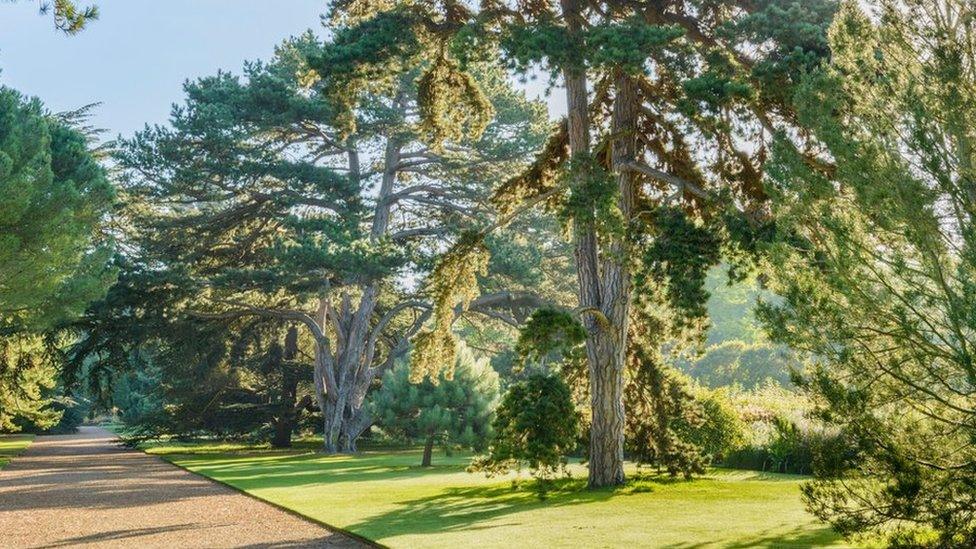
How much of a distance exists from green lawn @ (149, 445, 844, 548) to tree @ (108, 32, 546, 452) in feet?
24.9

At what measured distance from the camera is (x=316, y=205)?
29.5 meters

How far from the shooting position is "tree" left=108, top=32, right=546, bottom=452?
26.8m

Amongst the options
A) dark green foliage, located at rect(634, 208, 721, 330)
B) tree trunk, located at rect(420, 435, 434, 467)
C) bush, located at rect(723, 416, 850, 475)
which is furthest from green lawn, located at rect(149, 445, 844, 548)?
dark green foliage, located at rect(634, 208, 721, 330)

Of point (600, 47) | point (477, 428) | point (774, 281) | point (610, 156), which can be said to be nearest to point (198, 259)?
point (477, 428)

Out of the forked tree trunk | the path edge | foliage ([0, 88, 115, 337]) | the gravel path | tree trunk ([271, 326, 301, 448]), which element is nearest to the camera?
the path edge

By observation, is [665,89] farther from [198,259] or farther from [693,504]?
[198,259]

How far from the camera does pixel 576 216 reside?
14148 millimetres

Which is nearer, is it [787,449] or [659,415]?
[659,415]

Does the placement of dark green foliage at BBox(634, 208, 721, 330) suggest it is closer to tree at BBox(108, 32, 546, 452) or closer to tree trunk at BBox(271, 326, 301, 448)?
tree at BBox(108, 32, 546, 452)

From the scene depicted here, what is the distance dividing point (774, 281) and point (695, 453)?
30.6 feet

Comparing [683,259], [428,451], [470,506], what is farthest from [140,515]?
[428,451]

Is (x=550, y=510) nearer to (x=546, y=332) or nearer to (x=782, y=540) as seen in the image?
(x=546, y=332)

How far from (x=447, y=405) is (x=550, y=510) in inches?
386

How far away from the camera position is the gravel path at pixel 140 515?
→ 10492 mm
